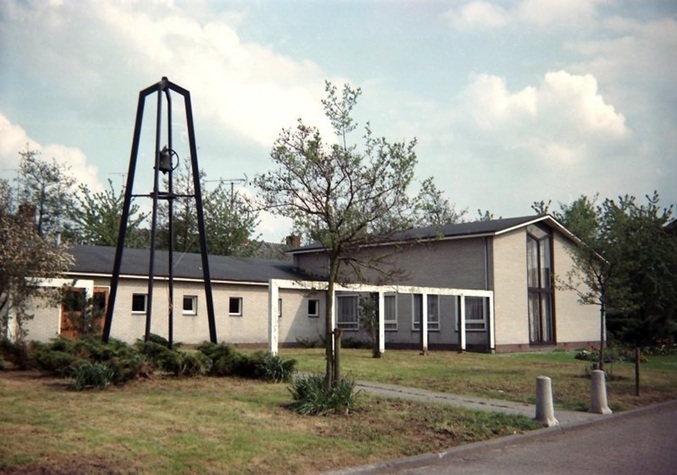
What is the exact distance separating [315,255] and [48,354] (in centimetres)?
2439

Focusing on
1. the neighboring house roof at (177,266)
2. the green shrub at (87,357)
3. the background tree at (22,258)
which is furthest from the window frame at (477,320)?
the green shrub at (87,357)

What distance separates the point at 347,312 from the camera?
37094mm

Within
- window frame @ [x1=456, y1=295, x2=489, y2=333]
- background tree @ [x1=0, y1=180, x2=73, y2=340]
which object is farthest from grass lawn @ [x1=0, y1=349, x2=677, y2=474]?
window frame @ [x1=456, y1=295, x2=489, y2=333]

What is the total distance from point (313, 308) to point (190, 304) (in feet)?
24.5

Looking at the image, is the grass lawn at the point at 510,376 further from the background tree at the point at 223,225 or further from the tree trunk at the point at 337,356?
the background tree at the point at 223,225

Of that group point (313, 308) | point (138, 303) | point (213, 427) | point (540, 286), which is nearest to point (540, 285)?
point (540, 286)

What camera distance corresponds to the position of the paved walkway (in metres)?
13.0

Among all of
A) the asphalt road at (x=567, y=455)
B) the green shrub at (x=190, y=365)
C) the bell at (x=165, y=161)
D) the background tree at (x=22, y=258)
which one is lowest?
the asphalt road at (x=567, y=455)

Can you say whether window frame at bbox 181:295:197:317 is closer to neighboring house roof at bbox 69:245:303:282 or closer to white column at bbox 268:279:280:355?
neighboring house roof at bbox 69:245:303:282

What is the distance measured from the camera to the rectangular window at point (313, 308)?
117 ft

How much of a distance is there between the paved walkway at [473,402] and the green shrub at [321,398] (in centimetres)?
250

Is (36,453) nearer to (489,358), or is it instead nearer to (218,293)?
(489,358)

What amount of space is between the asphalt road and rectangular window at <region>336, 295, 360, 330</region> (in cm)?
2372

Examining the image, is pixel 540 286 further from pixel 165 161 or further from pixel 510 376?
pixel 165 161
